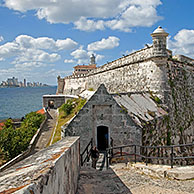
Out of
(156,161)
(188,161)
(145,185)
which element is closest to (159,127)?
(156,161)

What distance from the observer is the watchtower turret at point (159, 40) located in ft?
44.4

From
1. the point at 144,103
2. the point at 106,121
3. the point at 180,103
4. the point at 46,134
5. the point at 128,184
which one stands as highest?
the point at 144,103

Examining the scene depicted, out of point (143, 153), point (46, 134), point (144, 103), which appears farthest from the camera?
point (46, 134)

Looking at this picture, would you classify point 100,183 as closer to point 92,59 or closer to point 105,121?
point 105,121

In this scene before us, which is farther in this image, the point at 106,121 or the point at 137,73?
the point at 137,73

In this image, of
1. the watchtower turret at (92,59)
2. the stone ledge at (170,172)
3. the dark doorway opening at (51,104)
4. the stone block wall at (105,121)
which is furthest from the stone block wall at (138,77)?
the watchtower turret at (92,59)

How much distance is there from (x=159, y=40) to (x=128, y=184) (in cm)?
1088

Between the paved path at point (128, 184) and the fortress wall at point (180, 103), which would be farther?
the fortress wall at point (180, 103)

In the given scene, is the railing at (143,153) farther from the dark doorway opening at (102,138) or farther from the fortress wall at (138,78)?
the fortress wall at (138,78)

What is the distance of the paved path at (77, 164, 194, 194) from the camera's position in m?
4.63

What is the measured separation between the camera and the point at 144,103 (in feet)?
41.2

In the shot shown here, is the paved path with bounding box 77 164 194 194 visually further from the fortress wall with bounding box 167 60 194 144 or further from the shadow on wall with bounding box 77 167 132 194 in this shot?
the fortress wall with bounding box 167 60 194 144

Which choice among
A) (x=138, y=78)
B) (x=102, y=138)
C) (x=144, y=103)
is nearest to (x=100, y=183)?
(x=102, y=138)

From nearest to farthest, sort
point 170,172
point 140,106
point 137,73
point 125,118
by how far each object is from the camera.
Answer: point 170,172 → point 125,118 → point 140,106 → point 137,73
